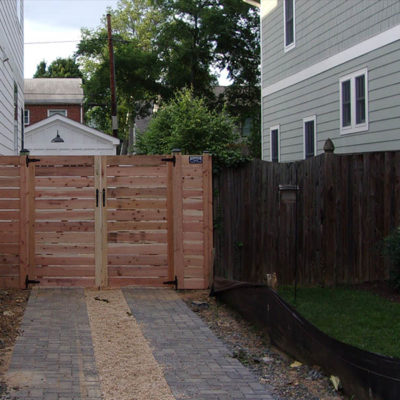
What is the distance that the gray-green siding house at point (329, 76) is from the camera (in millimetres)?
12320

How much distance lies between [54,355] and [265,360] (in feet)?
6.61

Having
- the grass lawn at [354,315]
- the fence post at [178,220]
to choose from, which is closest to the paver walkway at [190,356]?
the fence post at [178,220]

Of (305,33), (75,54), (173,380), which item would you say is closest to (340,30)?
(305,33)

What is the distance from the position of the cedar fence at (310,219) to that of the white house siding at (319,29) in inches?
149

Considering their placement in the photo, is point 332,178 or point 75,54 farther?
point 75,54

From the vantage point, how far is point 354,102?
13609 mm

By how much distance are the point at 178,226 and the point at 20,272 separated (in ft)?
8.09

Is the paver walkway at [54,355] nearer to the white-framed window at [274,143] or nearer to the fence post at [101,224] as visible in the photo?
the fence post at [101,224]

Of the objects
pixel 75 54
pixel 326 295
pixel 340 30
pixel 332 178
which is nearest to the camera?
pixel 326 295

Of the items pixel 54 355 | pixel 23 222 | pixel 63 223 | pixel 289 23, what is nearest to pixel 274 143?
pixel 289 23

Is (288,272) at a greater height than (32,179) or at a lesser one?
lesser

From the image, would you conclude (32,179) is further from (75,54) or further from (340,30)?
(75,54)

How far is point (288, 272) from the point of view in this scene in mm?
9797

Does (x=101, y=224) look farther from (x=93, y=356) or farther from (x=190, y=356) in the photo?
(x=190, y=356)
